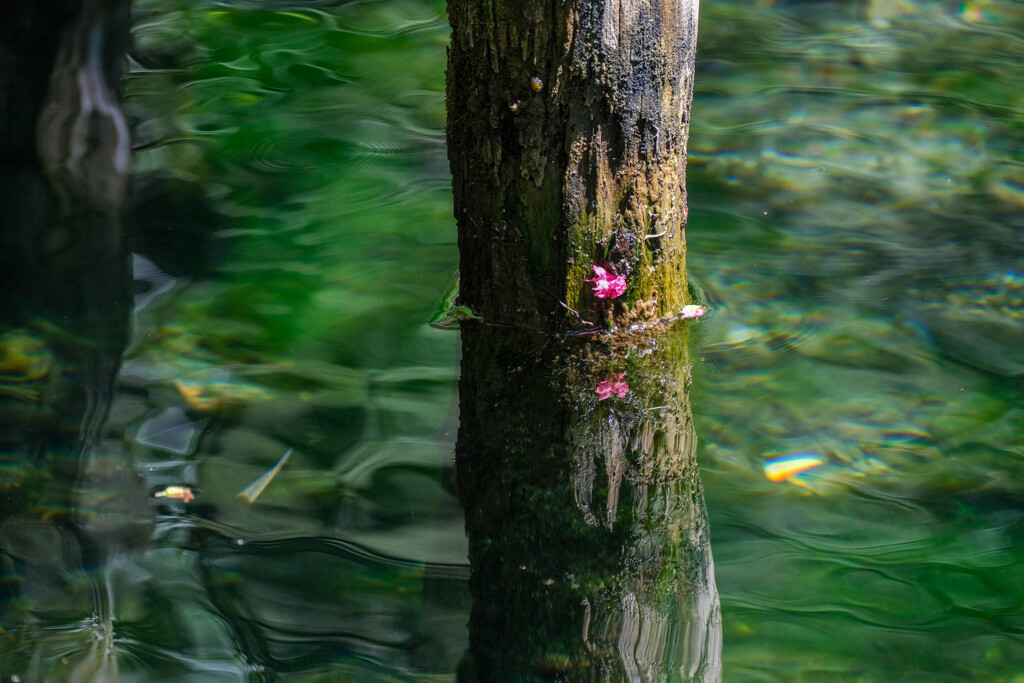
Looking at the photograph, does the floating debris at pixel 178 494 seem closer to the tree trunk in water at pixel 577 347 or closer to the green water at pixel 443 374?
the green water at pixel 443 374

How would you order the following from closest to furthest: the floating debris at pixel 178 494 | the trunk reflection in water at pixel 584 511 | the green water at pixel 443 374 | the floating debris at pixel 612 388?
the trunk reflection in water at pixel 584 511
the green water at pixel 443 374
the floating debris at pixel 178 494
the floating debris at pixel 612 388

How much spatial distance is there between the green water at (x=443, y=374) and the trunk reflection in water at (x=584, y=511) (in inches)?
2.9

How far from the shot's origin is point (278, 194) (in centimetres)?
424

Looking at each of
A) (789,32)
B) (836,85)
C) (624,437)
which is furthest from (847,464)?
(789,32)

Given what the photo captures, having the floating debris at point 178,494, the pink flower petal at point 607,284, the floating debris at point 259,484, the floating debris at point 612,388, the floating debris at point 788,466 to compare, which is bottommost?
the floating debris at point 178,494

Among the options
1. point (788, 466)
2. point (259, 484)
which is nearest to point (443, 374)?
point (259, 484)

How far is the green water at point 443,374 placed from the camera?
2.30 m

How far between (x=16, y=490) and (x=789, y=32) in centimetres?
474

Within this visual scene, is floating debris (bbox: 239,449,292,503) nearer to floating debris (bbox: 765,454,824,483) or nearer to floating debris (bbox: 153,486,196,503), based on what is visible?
floating debris (bbox: 153,486,196,503)

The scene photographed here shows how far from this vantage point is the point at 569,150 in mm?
2836

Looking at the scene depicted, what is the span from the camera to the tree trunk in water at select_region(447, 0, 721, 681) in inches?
88.7

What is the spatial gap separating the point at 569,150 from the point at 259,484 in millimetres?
1255

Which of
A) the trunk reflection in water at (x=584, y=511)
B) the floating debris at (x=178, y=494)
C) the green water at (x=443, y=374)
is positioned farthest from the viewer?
the floating debris at (x=178, y=494)

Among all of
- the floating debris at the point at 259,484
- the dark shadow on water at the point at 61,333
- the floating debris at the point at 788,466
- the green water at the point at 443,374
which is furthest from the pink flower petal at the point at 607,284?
the dark shadow on water at the point at 61,333
